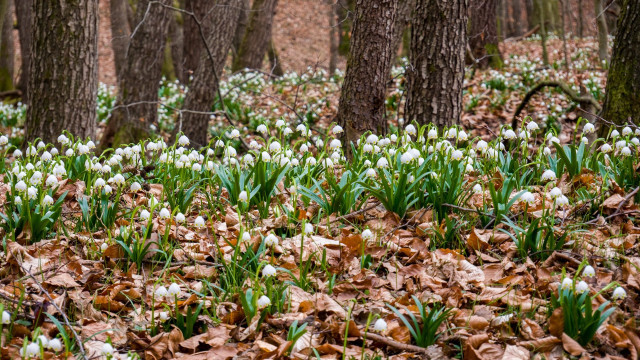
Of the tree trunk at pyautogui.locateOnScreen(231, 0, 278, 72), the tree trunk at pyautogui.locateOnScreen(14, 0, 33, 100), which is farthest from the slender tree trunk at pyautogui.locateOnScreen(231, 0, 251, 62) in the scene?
the tree trunk at pyautogui.locateOnScreen(14, 0, 33, 100)

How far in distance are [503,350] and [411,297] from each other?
0.51 meters

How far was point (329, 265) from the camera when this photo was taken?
3.20 metres

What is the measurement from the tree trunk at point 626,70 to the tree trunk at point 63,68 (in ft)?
16.6

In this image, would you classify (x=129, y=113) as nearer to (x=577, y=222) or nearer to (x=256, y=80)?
(x=256, y=80)

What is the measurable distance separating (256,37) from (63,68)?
7.72 meters

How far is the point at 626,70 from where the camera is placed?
5.23 metres

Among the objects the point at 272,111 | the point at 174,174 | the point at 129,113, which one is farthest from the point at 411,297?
the point at 272,111

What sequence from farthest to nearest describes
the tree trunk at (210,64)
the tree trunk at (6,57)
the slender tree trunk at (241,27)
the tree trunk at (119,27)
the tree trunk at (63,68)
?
the slender tree trunk at (241,27), the tree trunk at (6,57), the tree trunk at (119,27), the tree trunk at (210,64), the tree trunk at (63,68)

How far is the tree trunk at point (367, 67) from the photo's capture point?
5.60m

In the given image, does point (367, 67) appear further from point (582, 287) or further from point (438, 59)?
point (582, 287)

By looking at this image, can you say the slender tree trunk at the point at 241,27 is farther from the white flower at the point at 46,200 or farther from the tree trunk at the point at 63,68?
the white flower at the point at 46,200

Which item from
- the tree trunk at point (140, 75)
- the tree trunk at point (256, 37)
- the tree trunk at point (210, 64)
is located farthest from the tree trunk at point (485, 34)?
the tree trunk at point (140, 75)

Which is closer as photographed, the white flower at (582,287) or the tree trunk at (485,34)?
the white flower at (582,287)

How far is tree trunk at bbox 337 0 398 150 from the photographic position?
560 centimetres
